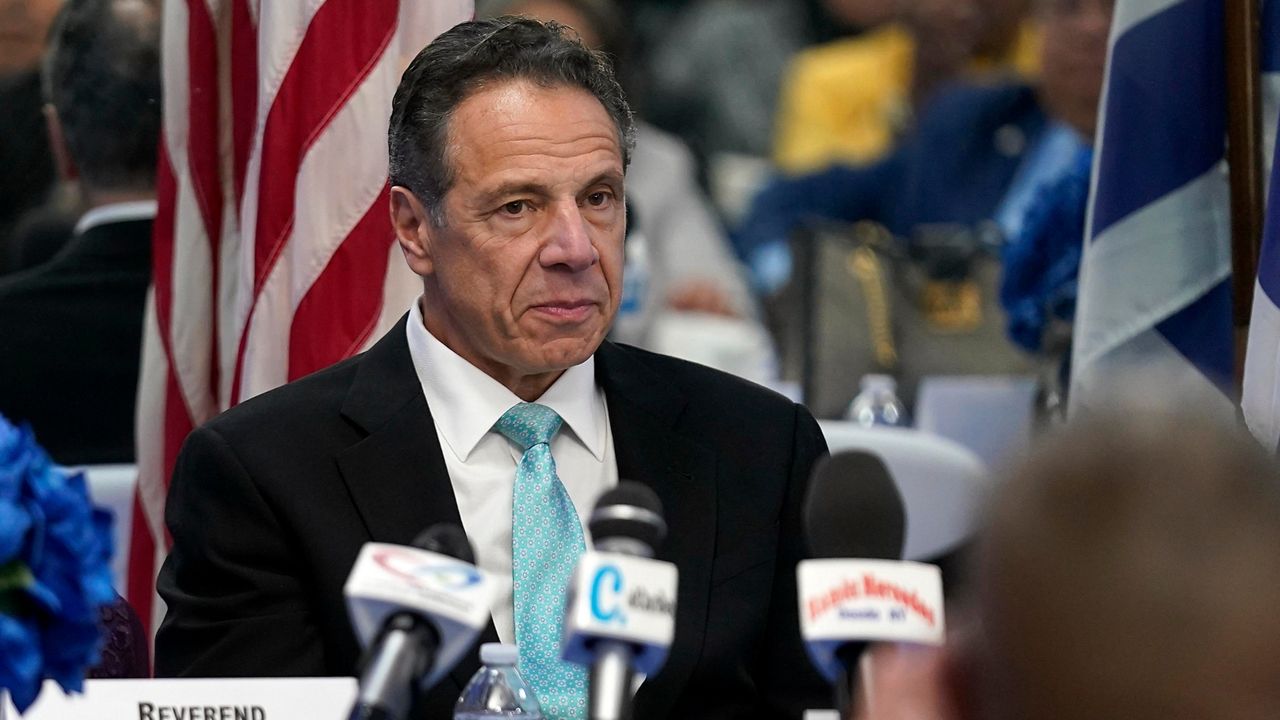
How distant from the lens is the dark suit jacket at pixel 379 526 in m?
2.63

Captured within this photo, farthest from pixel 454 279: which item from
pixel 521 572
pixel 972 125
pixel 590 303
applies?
pixel 972 125

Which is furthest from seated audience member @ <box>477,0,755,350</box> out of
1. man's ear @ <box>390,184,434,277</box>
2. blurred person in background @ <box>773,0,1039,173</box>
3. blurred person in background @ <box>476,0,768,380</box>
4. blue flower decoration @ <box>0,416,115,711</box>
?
blue flower decoration @ <box>0,416,115,711</box>

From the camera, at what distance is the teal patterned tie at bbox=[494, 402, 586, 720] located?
8.55ft

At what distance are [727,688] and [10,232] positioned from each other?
225 cm

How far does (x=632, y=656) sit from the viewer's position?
5.36ft

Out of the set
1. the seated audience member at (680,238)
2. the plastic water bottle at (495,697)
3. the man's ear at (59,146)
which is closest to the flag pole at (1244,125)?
the plastic water bottle at (495,697)

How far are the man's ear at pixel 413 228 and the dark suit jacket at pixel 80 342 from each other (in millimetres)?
1321

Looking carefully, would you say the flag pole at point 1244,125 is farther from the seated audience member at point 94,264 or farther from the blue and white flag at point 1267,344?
the seated audience member at point 94,264

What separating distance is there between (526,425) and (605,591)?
1210 mm

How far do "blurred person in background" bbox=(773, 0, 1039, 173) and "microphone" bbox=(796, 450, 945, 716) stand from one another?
20.4 ft

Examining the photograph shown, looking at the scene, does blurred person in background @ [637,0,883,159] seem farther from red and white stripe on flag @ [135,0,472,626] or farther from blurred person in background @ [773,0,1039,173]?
red and white stripe on flag @ [135,0,472,626]

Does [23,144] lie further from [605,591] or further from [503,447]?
[605,591]

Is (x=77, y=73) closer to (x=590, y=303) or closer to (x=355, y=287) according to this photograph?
(x=355, y=287)

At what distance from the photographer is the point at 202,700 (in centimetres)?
218
